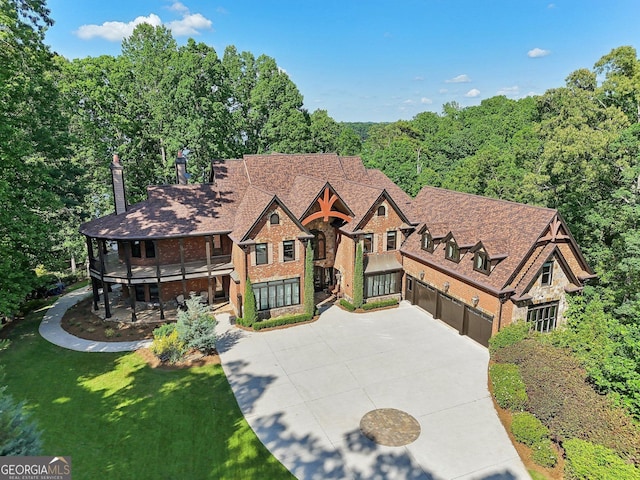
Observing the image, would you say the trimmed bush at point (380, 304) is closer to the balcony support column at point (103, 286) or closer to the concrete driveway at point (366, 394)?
the concrete driveway at point (366, 394)

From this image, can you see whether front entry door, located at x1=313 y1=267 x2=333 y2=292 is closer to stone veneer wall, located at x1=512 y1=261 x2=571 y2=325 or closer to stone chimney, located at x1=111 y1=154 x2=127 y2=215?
stone veneer wall, located at x1=512 y1=261 x2=571 y2=325

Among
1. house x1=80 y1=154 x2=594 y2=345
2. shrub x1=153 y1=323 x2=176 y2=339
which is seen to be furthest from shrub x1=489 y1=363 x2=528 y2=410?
shrub x1=153 y1=323 x2=176 y2=339

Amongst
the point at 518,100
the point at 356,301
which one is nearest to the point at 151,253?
the point at 356,301

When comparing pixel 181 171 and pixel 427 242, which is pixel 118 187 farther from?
pixel 427 242

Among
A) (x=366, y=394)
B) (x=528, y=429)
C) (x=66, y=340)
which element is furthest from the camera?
(x=66, y=340)

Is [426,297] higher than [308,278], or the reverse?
[308,278]

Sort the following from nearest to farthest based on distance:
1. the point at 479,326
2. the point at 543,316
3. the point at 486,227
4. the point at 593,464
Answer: the point at 593,464 → the point at 543,316 → the point at 479,326 → the point at 486,227

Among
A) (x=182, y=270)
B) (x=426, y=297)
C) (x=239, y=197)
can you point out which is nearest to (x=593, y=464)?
(x=426, y=297)
